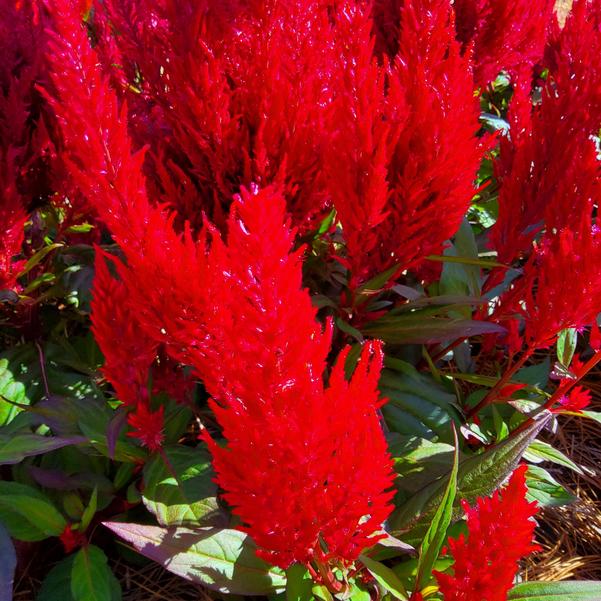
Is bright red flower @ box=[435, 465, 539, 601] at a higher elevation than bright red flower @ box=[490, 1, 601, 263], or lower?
lower

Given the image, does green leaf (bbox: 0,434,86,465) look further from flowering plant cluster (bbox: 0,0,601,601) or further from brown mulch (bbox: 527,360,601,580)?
brown mulch (bbox: 527,360,601,580)

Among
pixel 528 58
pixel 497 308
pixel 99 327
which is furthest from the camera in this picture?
pixel 528 58

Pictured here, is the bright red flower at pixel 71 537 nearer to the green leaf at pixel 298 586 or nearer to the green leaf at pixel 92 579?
the green leaf at pixel 92 579

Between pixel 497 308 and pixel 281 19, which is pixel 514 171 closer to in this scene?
pixel 497 308

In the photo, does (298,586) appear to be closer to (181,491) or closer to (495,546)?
(181,491)

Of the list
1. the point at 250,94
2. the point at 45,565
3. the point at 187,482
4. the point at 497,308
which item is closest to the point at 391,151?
the point at 250,94

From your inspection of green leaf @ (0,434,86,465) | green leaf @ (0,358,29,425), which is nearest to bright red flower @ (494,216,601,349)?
green leaf @ (0,434,86,465)

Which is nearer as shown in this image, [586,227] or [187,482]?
[586,227]
